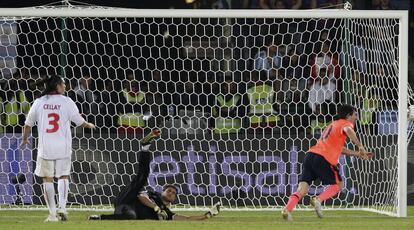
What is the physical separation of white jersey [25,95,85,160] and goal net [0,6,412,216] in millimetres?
3467

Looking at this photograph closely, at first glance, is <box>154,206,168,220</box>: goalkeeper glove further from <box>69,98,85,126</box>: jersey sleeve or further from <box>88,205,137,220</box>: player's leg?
<box>69,98,85,126</box>: jersey sleeve

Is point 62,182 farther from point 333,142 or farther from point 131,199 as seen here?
point 333,142

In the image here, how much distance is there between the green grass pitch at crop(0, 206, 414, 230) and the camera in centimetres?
1448

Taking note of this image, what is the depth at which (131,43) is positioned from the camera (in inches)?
824

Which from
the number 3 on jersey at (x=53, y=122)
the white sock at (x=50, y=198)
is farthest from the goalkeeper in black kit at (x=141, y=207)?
the number 3 on jersey at (x=53, y=122)

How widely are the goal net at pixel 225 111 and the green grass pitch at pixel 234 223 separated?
1719 millimetres

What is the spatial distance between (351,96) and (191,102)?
2460 mm

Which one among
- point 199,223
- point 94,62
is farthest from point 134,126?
point 199,223

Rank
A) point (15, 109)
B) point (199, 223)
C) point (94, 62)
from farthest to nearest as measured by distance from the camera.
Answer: point (94, 62) → point (15, 109) → point (199, 223)

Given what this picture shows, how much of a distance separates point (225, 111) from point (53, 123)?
4.62m

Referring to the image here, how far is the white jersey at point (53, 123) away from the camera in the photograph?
15602mm

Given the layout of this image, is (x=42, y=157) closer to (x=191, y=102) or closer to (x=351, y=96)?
(x=191, y=102)

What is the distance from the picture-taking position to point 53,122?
1564cm

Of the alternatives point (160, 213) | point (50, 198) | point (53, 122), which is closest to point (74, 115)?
point (53, 122)
